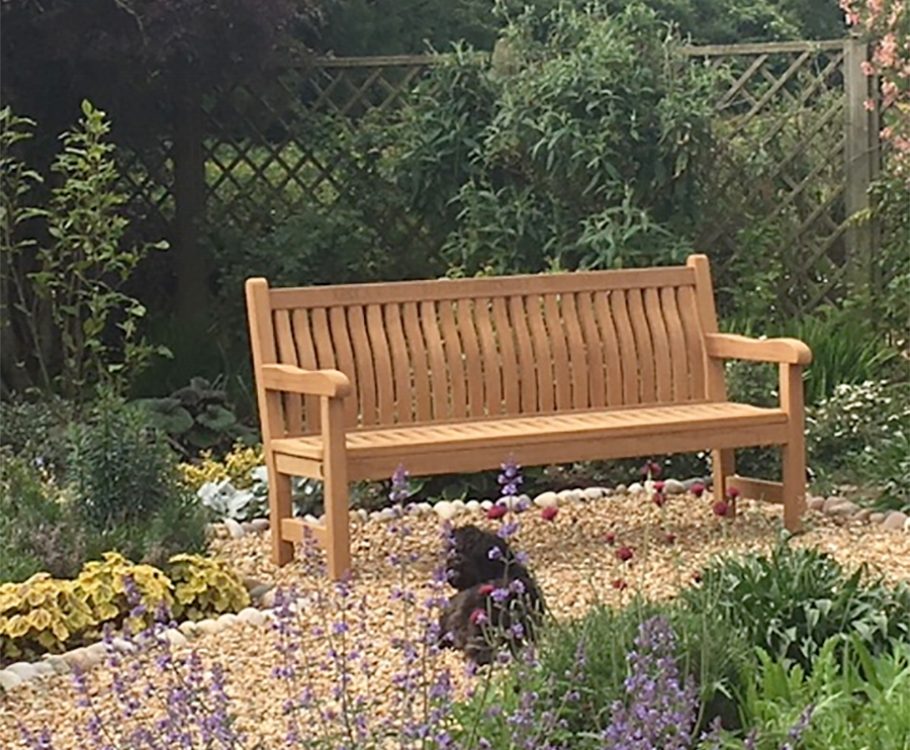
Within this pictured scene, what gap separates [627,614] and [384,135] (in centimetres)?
566

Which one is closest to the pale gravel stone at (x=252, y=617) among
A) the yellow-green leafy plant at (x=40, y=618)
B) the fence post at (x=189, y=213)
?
the yellow-green leafy plant at (x=40, y=618)

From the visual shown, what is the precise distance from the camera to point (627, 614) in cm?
368

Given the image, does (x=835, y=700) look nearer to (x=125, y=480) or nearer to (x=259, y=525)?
(x=125, y=480)

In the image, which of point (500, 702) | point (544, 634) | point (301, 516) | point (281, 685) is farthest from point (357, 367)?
point (500, 702)

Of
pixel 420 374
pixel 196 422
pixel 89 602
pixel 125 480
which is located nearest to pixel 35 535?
pixel 125 480

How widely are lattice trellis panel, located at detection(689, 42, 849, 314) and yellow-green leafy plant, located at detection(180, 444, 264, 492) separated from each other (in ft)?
9.14

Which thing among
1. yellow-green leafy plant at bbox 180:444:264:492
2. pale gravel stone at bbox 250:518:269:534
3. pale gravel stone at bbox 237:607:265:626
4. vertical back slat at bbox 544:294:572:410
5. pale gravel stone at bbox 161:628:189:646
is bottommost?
pale gravel stone at bbox 250:518:269:534

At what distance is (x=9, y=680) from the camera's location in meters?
4.29

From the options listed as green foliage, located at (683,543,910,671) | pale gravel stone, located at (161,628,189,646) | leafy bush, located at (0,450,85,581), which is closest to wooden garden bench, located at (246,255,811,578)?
leafy bush, located at (0,450,85,581)

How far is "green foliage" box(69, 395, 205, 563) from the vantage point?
18.5 ft

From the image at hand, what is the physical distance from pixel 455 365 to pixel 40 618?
6.70 feet

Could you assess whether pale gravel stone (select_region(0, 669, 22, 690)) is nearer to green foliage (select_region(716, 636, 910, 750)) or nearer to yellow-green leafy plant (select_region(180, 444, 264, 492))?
green foliage (select_region(716, 636, 910, 750))

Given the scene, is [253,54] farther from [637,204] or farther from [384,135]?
[637,204]

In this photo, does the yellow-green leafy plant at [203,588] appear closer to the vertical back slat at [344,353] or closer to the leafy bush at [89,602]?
the leafy bush at [89,602]
